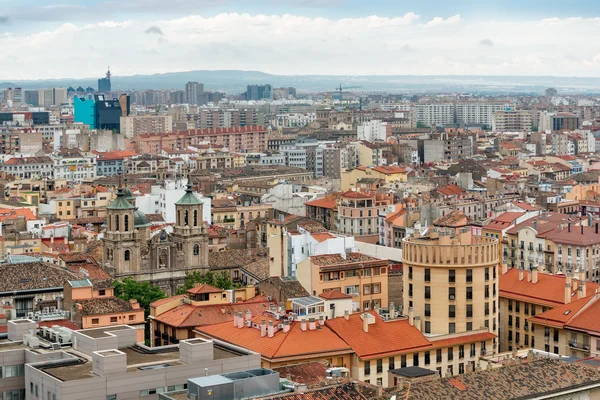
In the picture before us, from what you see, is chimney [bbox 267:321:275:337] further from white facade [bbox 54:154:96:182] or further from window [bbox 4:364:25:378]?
white facade [bbox 54:154:96:182]

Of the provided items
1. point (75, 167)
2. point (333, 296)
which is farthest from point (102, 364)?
A: point (75, 167)

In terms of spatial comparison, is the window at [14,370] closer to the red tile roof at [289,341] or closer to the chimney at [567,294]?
the red tile roof at [289,341]

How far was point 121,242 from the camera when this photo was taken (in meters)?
95.0

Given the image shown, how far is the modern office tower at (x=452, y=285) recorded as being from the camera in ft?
212

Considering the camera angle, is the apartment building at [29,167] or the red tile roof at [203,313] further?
the apartment building at [29,167]

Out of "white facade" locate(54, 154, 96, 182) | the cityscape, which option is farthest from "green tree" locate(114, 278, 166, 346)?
"white facade" locate(54, 154, 96, 182)

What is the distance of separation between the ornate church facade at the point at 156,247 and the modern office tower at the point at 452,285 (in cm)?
3291

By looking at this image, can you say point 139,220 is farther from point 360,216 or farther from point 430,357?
point 430,357

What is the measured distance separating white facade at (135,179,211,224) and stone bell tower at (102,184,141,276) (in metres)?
26.6

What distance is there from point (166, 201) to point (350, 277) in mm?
52895

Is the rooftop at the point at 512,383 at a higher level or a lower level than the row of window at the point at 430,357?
higher

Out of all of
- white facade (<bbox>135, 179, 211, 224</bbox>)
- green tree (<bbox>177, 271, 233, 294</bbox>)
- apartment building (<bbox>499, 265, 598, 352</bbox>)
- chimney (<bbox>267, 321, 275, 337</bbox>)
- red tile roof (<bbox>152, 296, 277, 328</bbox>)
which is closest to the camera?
chimney (<bbox>267, 321, 275, 337</bbox>)

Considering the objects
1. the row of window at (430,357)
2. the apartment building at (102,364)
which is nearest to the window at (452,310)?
the row of window at (430,357)

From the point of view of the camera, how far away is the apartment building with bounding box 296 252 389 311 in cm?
7400
